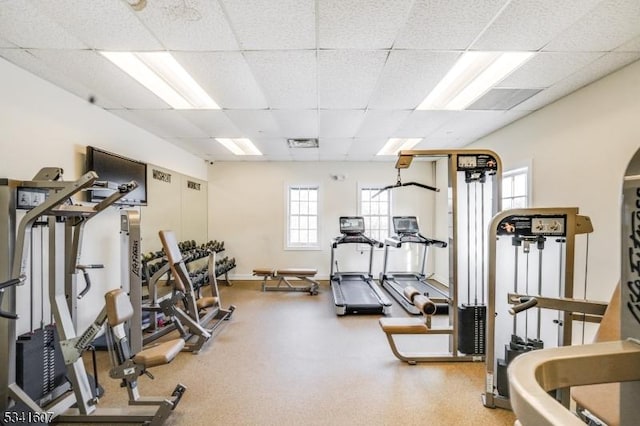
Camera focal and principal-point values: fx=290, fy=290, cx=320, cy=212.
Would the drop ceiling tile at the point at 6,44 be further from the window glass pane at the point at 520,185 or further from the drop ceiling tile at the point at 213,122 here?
the window glass pane at the point at 520,185

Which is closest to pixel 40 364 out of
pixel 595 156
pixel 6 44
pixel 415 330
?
pixel 6 44

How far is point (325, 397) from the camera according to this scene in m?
2.39

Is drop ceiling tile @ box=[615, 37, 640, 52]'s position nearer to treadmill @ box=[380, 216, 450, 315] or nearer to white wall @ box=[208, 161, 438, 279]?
treadmill @ box=[380, 216, 450, 315]

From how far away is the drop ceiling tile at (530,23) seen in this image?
5.80 feet

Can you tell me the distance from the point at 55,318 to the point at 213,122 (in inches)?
109

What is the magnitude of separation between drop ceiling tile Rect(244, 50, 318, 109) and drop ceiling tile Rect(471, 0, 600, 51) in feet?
4.28

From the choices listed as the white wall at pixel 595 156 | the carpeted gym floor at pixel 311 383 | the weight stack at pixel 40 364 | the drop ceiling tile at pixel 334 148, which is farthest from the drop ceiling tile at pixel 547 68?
the weight stack at pixel 40 364

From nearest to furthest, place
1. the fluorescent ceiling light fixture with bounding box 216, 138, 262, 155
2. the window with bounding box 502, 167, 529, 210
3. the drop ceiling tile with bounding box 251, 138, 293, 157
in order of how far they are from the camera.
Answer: the window with bounding box 502, 167, 529, 210 < the drop ceiling tile with bounding box 251, 138, 293, 157 < the fluorescent ceiling light fixture with bounding box 216, 138, 262, 155

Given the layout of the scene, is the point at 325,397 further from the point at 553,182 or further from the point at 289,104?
the point at 553,182

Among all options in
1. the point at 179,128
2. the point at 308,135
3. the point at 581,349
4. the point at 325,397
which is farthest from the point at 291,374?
the point at 179,128

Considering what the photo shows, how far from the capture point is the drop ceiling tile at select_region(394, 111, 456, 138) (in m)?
3.65

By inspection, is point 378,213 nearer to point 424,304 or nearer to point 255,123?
Result: point 255,123

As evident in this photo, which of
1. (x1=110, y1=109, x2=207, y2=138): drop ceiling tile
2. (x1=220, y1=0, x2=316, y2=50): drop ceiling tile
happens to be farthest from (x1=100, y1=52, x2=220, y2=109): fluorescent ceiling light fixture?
(x1=220, y1=0, x2=316, y2=50): drop ceiling tile

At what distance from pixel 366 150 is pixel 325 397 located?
4.27 meters
